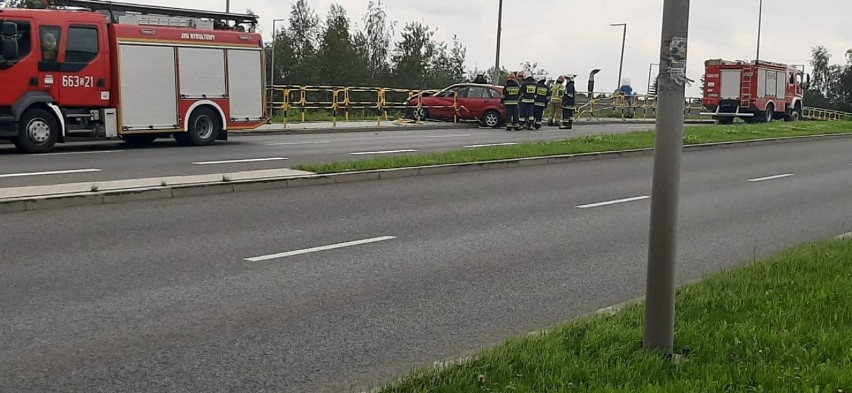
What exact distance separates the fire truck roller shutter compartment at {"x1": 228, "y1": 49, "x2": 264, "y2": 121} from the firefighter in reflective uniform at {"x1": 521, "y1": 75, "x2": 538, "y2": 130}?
11.0 metres

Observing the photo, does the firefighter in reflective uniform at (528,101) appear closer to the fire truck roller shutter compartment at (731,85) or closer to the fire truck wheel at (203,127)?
the fire truck wheel at (203,127)

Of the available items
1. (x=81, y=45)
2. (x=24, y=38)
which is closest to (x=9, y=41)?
(x=24, y=38)

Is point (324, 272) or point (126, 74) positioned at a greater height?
point (126, 74)

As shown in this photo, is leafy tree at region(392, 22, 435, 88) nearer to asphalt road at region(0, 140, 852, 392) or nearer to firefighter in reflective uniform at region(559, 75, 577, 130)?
firefighter in reflective uniform at region(559, 75, 577, 130)

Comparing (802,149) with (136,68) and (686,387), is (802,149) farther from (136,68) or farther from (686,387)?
(686,387)

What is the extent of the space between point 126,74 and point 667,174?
17.5 metres

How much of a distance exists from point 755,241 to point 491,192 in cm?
453

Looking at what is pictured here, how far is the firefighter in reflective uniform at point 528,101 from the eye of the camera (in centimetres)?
3184

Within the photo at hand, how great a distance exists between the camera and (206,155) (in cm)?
1922

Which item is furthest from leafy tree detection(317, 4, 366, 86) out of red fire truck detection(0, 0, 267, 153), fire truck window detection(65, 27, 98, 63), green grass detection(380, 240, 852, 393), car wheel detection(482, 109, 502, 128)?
green grass detection(380, 240, 852, 393)

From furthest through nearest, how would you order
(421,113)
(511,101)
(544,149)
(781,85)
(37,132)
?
1. (781,85)
2. (421,113)
3. (511,101)
4. (544,149)
5. (37,132)

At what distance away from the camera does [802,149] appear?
2598cm

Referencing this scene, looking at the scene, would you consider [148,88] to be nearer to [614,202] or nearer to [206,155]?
[206,155]

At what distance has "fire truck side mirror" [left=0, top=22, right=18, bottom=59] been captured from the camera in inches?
734
